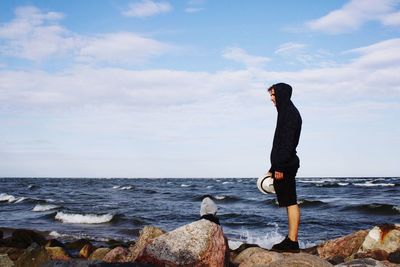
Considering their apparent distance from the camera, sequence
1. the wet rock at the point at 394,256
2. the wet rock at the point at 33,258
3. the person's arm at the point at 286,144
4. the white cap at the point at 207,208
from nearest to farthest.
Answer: the wet rock at the point at 33,258 → the person's arm at the point at 286,144 → the wet rock at the point at 394,256 → the white cap at the point at 207,208

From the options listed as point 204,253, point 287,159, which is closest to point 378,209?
point 287,159

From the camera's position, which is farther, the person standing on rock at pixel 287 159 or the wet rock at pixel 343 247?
the wet rock at pixel 343 247

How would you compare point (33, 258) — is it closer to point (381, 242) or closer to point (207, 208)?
point (207, 208)

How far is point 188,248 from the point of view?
5270mm

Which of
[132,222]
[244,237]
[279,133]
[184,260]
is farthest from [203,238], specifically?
[132,222]

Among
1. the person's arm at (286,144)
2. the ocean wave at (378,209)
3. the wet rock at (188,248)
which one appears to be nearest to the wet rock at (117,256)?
the wet rock at (188,248)

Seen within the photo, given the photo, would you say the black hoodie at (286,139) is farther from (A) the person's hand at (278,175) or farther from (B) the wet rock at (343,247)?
(B) the wet rock at (343,247)

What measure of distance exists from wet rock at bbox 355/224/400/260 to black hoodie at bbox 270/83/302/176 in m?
2.25

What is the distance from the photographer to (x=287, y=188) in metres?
5.70

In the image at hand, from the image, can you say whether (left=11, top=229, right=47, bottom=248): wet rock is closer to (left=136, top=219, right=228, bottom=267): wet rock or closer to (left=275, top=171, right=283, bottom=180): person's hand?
(left=136, top=219, right=228, bottom=267): wet rock

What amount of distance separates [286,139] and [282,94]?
1.99 ft

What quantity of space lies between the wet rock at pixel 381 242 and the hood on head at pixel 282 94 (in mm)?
2742

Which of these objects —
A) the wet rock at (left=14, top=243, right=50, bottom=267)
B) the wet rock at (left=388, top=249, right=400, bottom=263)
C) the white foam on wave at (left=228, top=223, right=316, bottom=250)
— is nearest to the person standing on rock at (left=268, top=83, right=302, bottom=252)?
the wet rock at (left=388, top=249, right=400, bottom=263)

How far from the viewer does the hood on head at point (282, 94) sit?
229 inches
